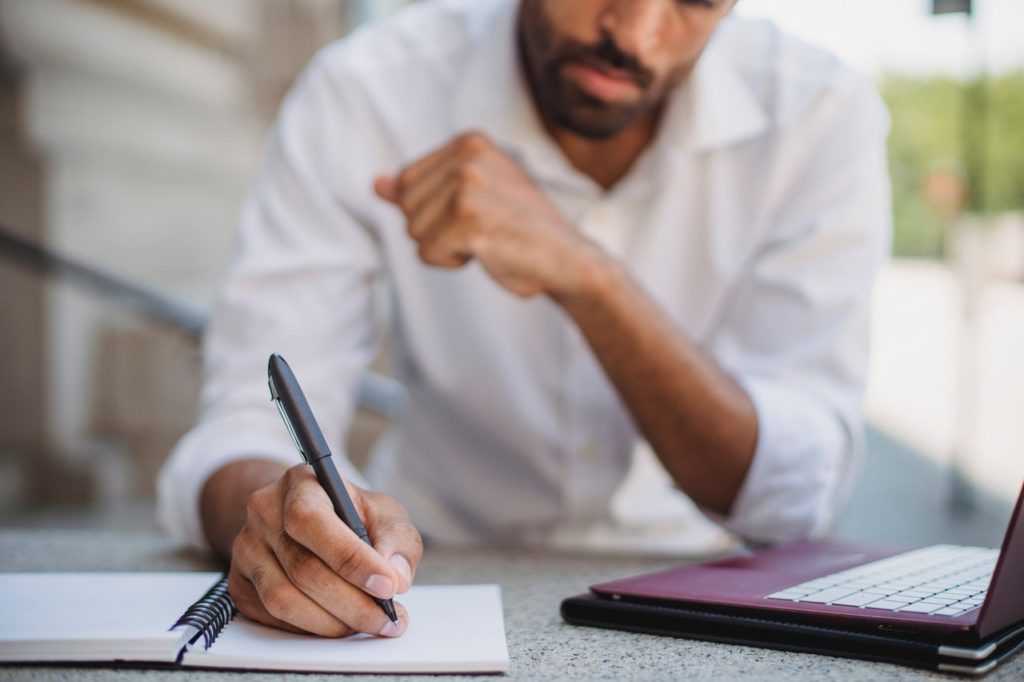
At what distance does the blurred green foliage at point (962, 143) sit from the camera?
322 cm

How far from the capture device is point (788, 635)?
2.24 feet

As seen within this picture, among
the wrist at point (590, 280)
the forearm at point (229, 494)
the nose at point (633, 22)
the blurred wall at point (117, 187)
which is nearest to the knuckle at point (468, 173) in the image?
the wrist at point (590, 280)

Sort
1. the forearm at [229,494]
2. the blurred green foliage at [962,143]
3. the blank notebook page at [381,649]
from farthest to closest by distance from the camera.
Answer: the blurred green foliage at [962,143], the forearm at [229,494], the blank notebook page at [381,649]

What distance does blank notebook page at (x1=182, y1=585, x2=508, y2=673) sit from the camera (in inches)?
25.0

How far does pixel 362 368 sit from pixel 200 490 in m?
0.36

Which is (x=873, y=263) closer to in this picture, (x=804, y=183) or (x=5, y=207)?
(x=804, y=183)

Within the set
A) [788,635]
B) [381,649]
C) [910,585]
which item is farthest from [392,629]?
[910,585]

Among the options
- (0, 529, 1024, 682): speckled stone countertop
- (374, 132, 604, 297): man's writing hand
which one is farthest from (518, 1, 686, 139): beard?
(0, 529, 1024, 682): speckled stone countertop

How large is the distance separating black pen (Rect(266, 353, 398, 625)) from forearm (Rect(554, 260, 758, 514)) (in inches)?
17.3

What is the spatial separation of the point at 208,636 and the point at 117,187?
3.41 m

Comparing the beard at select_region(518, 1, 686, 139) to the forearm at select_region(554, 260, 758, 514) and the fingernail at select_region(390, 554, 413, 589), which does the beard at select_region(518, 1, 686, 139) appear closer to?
the forearm at select_region(554, 260, 758, 514)

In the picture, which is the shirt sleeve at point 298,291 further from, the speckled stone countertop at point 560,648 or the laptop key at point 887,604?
the laptop key at point 887,604

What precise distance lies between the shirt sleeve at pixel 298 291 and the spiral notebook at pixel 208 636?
1.18ft

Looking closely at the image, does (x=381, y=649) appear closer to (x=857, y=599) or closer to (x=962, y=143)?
(x=857, y=599)
